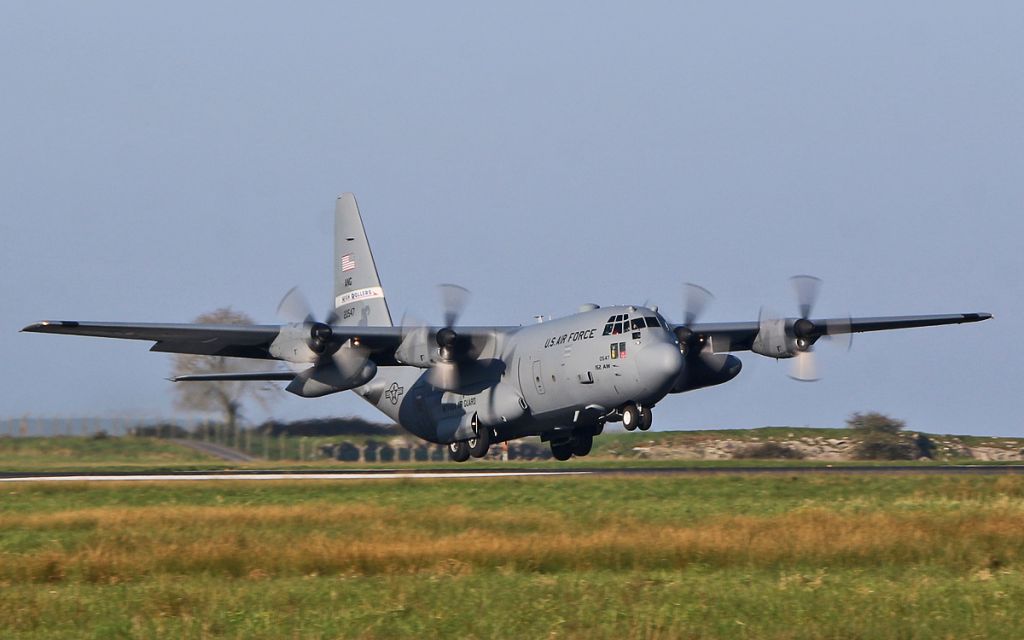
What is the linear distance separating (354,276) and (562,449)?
10.8 meters

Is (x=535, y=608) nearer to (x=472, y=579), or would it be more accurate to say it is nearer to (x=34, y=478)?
(x=472, y=579)

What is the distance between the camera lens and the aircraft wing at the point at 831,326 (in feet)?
125

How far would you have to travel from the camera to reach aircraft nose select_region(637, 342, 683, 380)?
31.8 meters

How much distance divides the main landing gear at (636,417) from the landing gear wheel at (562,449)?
5.73m

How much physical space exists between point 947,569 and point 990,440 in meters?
42.1

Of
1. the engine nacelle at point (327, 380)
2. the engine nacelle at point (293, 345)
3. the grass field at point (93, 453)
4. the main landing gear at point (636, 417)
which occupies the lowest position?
the grass field at point (93, 453)

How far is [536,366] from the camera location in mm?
35406

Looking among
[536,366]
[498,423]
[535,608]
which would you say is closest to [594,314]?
[536,366]

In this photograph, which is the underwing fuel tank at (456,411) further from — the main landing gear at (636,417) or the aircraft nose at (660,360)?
the aircraft nose at (660,360)

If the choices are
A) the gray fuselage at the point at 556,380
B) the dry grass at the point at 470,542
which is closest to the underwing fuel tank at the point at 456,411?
the gray fuselage at the point at 556,380

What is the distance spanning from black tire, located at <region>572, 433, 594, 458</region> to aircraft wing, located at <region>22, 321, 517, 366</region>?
4.17 m

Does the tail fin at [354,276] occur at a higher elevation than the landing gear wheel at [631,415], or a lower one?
higher

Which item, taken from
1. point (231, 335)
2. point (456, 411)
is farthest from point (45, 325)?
point (456, 411)

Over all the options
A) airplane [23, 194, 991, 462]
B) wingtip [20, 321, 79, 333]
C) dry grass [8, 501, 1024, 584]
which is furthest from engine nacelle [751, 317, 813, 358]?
wingtip [20, 321, 79, 333]
